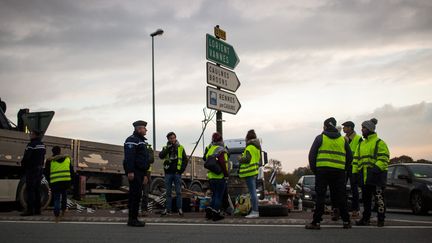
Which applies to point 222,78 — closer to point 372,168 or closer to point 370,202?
point 372,168

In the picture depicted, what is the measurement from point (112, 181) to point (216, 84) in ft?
16.7

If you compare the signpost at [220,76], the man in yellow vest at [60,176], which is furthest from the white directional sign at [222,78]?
the man in yellow vest at [60,176]

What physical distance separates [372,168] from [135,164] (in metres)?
4.08

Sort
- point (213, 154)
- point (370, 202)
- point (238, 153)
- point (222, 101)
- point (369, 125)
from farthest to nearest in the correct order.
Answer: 1. point (238, 153)
2. point (222, 101)
3. point (213, 154)
4. point (369, 125)
5. point (370, 202)

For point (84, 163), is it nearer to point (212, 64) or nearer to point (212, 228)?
point (212, 64)

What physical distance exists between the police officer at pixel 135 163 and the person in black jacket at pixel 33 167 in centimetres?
324

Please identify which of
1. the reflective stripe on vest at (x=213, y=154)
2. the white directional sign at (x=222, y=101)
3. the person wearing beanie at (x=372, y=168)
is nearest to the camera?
the person wearing beanie at (x=372, y=168)

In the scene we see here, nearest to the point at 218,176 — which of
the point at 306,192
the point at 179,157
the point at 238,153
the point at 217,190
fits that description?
the point at 217,190

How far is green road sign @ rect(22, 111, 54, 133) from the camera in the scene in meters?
13.7

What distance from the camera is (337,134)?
9023 mm

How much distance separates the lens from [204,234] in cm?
785

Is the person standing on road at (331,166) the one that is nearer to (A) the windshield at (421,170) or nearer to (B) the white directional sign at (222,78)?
(B) the white directional sign at (222,78)

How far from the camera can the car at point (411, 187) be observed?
14.1 meters

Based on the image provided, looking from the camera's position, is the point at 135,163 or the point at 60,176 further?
the point at 60,176
